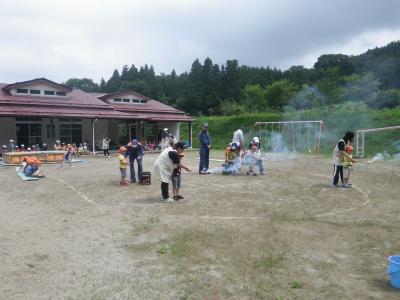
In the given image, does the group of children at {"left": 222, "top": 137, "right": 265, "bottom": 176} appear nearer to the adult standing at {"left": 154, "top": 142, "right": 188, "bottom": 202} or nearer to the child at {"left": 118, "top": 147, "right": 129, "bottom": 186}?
the child at {"left": 118, "top": 147, "right": 129, "bottom": 186}

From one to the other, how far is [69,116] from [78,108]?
7.39ft

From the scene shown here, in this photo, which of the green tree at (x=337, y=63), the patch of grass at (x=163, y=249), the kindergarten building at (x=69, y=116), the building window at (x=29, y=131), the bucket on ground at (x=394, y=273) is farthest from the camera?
the green tree at (x=337, y=63)

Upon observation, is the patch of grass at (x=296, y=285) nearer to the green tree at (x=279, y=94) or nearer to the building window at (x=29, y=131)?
the building window at (x=29, y=131)

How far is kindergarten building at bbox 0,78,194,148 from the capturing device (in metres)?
22.7

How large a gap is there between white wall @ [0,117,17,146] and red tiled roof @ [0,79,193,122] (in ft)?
3.71

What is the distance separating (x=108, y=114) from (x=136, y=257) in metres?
21.6

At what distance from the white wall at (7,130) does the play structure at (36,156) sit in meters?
5.36

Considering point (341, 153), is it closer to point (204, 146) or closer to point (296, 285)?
point (204, 146)

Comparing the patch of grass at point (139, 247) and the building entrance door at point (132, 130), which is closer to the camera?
the patch of grass at point (139, 247)

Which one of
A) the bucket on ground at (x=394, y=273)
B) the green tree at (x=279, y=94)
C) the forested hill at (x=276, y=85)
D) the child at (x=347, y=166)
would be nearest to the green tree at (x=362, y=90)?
the forested hill at (x=276, y=85)

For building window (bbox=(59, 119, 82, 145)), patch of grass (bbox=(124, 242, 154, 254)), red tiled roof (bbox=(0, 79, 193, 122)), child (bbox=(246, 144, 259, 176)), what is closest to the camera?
→ patch of grass (bbox=(124, 242, 154, 254))

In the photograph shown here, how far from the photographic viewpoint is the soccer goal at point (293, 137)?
24419 mm

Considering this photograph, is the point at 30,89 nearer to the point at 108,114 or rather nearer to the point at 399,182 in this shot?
the point at 108,114

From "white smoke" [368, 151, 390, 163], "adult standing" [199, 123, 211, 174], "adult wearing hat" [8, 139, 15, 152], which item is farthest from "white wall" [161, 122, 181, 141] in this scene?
"adult standing" [199, 123, 211, 174]
